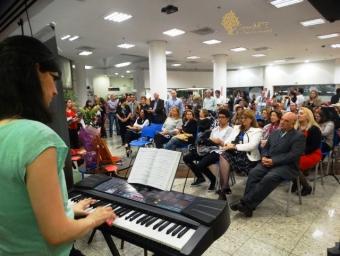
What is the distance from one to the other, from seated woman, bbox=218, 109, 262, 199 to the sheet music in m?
1.93

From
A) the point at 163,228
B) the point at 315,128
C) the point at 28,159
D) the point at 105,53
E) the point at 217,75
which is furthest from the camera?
the point at 217,75

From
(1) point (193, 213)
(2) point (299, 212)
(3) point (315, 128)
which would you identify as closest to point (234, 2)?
(3) point (315, 128)

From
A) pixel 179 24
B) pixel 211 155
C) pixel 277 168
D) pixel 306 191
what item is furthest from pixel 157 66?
pixel 277 168

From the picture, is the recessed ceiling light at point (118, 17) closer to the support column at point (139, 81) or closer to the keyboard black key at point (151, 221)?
the keyboard black key at point (151, 221)

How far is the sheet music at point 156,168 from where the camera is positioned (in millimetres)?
1601

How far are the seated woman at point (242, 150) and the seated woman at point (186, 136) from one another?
42.5 inches

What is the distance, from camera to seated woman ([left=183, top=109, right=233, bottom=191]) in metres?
3.79

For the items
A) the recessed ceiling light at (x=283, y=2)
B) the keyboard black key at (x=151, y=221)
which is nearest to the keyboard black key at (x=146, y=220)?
the keyboard black key at (x=151, y=221)

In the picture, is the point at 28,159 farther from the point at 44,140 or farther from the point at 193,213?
the point at 193,213

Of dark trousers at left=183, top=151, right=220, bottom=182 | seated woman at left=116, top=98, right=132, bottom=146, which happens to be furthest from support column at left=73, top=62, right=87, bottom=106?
dark trousers at left=183, top=151, right=220, bottom=182

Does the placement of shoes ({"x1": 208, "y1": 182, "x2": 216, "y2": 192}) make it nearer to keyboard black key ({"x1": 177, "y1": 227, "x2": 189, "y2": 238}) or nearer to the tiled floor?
the tiled floor

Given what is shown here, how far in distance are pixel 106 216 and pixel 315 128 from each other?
11.1 ft

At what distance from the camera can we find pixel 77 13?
19.8 ft

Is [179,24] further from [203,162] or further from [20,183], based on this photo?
[20,183]
